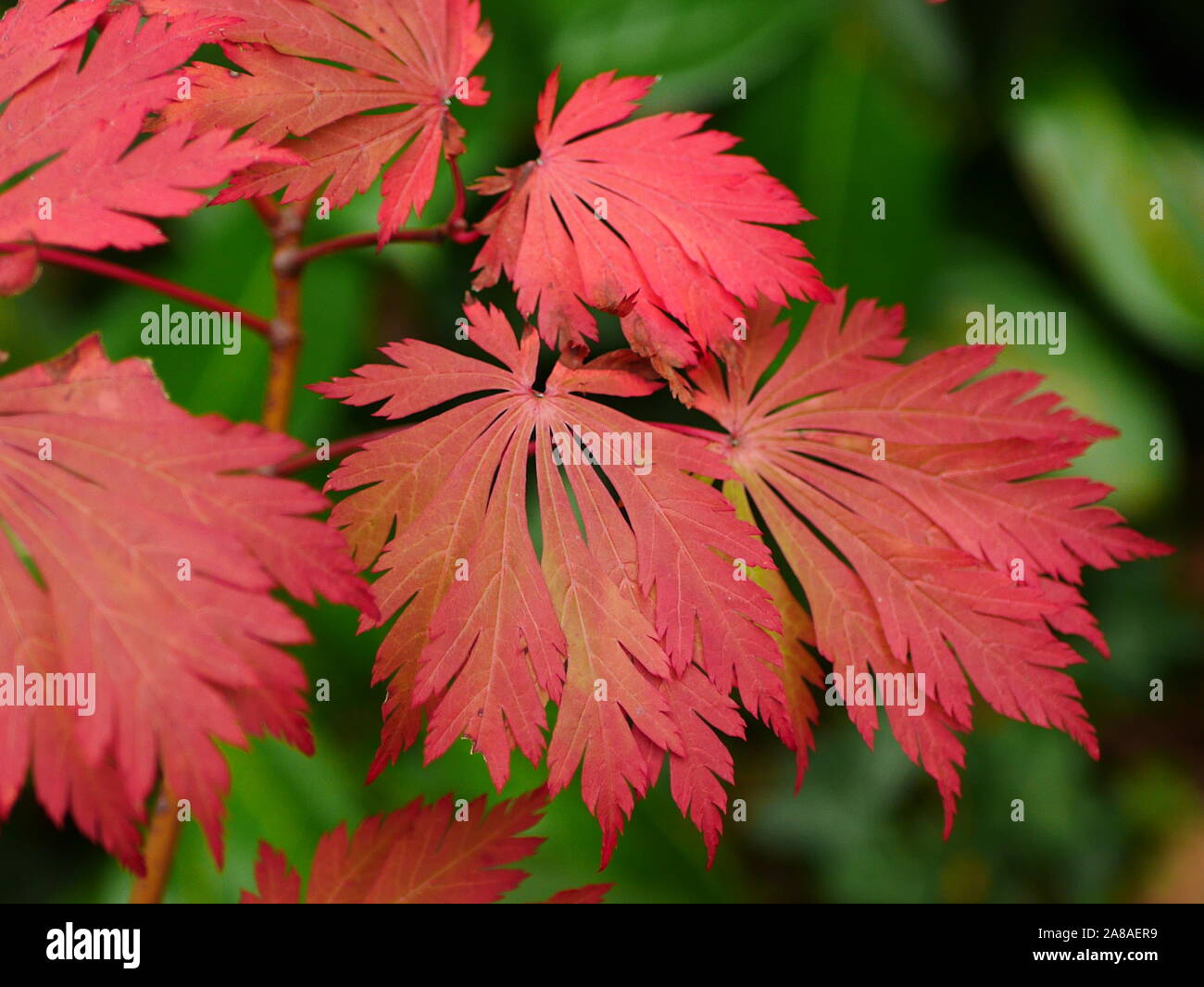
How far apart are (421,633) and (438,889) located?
232mm

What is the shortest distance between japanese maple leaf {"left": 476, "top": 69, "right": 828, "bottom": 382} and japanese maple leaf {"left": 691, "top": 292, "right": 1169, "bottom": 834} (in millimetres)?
63

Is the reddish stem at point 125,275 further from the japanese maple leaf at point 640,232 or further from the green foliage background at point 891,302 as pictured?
the green foliage background at point 891,302

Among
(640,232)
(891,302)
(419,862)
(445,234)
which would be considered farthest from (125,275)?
(891,302)

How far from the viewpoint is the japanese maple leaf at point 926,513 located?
0.60 metres

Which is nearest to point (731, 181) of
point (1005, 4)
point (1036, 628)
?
point (1036, 628)

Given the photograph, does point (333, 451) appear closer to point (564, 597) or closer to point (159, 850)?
point (564, 597)

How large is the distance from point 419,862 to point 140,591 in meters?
0.31

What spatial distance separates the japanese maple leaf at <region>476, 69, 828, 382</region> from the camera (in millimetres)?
578

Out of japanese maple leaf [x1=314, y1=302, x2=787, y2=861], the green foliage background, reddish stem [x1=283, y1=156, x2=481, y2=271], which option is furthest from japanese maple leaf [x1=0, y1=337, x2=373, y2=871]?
the green foliage background

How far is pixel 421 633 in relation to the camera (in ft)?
1.80

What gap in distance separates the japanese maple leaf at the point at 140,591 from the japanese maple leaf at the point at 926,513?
30cm

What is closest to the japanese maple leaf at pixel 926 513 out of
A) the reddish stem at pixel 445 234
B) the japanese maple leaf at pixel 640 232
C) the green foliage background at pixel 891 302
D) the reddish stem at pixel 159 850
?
the japanese maple leaf at pixel 640 232
